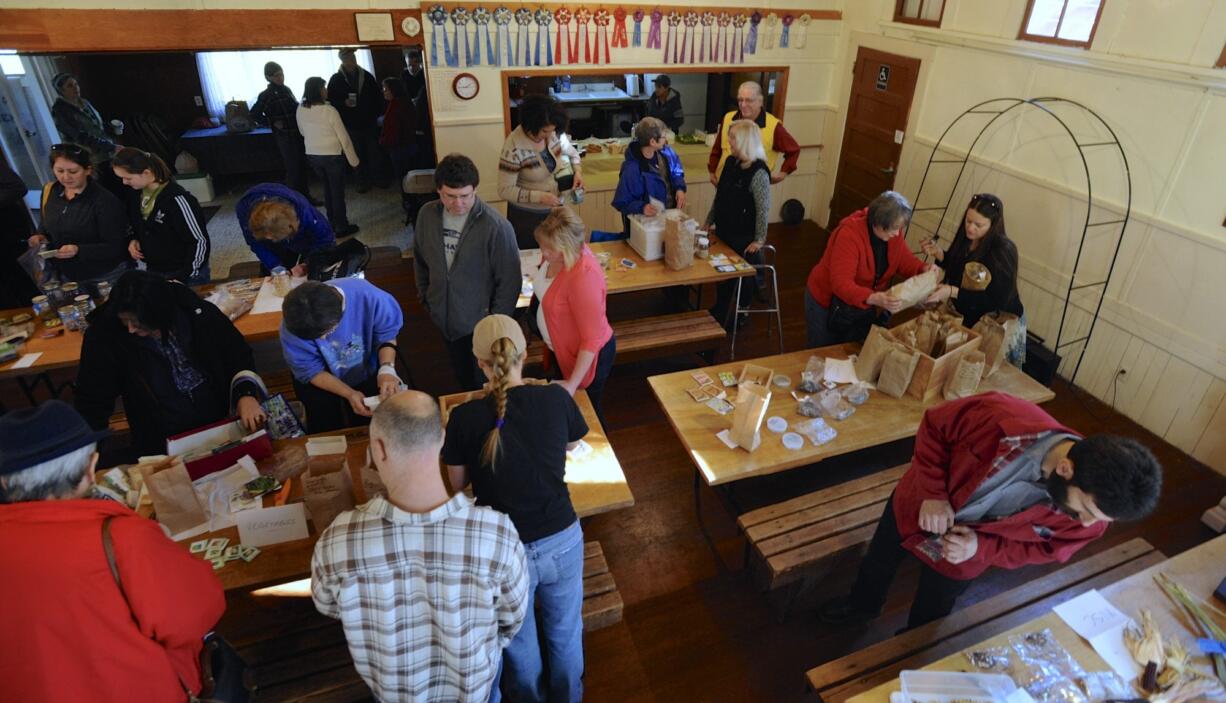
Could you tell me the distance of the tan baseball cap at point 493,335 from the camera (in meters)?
2.14

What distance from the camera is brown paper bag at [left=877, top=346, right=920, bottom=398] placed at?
317cm

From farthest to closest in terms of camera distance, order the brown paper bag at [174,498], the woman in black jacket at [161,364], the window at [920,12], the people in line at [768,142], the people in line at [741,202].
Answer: the window at [920,12], the people in line at [768,142], the people in line at [741,202], the woman in black jacket at [161,364], the brown paper bag at [174,498]

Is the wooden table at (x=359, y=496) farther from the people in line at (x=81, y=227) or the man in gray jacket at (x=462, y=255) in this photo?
the people in line at (x=81, y=227)

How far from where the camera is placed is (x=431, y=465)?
1.72m

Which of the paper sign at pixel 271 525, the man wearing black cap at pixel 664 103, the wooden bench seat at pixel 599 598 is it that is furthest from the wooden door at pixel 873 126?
the paper sign at pixel 271 525

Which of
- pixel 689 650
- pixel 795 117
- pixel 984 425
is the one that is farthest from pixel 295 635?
pixel 795 117

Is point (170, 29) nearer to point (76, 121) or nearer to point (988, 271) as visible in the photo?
point (76, 121)

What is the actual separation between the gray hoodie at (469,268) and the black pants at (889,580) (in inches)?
88.5

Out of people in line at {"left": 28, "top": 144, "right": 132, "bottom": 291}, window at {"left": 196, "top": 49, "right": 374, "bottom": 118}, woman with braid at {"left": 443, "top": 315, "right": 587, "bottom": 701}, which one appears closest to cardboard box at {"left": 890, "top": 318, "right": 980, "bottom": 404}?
woman with braid at {"left": 443, "top": 315, "right": 587, "bottom": 701}

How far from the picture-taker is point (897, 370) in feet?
10.6

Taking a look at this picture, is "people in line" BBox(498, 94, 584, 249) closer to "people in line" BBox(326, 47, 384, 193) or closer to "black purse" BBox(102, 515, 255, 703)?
"black purse" BBox(102, 515, 255, 703)

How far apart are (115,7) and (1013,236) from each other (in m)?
7.39

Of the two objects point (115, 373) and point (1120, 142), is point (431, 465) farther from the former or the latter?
point (1120, 142)

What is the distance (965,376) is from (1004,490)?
50.2 inches
